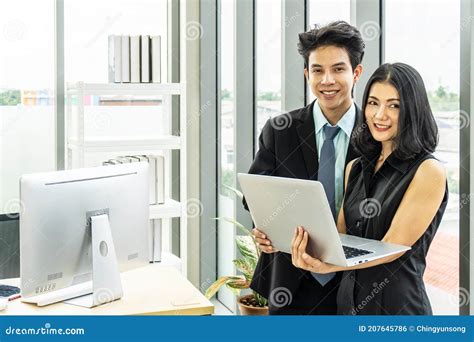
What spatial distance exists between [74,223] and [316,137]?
90cm

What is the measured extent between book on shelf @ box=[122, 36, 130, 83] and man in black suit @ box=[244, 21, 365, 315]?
1.76 metres

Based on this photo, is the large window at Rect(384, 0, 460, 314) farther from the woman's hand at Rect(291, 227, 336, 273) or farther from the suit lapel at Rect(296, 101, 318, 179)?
the woman's hand at Rect(291, 227, 336, 273)

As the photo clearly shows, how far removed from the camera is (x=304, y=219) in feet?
6.55

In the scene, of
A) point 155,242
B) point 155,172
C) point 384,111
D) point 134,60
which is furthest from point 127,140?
point 384,111

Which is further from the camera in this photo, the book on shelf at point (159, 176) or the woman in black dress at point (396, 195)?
the book on shelf at point (159, 176)

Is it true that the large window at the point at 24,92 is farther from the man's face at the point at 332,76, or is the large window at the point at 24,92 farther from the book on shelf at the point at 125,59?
the man's face at the point at 332,76

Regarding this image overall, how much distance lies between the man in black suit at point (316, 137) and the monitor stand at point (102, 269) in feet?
1.74

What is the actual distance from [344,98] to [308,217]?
544 millimetres

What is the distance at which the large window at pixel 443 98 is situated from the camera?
7.56ft

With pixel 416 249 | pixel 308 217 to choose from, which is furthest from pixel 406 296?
pixel 308 217

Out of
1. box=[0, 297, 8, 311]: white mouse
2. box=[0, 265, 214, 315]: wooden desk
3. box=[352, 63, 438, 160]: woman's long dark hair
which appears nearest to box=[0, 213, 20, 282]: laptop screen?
box=[0, 265, 214, 315]: wooden desk

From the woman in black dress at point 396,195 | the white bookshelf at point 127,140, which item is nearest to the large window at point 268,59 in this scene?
the white bookshelf at point 127,140

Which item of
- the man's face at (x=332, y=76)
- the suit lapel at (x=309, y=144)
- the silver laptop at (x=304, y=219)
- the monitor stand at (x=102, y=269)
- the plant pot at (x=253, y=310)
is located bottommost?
the plant pot at (x=253, y=310)

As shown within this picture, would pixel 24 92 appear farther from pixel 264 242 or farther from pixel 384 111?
pixel 384 111
